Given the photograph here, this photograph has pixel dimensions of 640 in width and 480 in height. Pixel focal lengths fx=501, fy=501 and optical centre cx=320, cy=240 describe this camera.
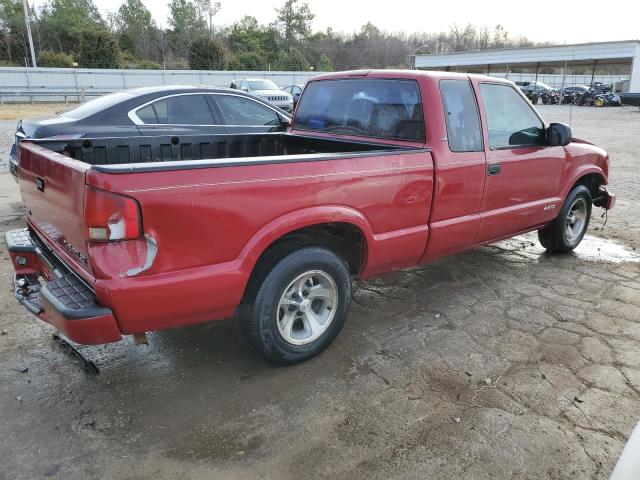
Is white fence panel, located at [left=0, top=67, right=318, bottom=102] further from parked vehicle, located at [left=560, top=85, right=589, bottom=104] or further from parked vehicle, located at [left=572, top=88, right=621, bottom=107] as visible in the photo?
parked vehicle, located at [left=572, top=88, right=621, bottom=107]

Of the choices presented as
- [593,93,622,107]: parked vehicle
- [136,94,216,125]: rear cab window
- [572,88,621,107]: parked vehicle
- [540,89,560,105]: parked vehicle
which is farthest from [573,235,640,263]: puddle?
[540,89,560,105]: parked vehicle

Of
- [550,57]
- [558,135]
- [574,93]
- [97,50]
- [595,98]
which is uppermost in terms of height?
[97,50]

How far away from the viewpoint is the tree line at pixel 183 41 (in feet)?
144

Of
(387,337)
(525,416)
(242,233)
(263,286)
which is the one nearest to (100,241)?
(242,233)

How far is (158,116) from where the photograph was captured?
6688mm

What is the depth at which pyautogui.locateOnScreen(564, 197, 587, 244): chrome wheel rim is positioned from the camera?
5.68 meters

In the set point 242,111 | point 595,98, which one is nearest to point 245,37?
point 595,98

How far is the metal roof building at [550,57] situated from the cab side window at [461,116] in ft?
A: 134

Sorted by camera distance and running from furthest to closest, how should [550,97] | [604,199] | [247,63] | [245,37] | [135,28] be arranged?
1. [245,37]
2. [135,28]
3. [247,63]
4. [550,97]
5. [604,199]

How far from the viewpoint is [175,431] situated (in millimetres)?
2787

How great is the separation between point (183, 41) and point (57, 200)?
70.6 m

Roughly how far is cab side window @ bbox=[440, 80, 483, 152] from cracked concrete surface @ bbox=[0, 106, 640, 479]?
140 cm

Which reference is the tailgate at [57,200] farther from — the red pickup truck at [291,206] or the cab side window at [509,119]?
the cab side window at [509,119]

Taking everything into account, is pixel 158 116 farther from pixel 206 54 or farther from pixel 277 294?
pixel 206 54
